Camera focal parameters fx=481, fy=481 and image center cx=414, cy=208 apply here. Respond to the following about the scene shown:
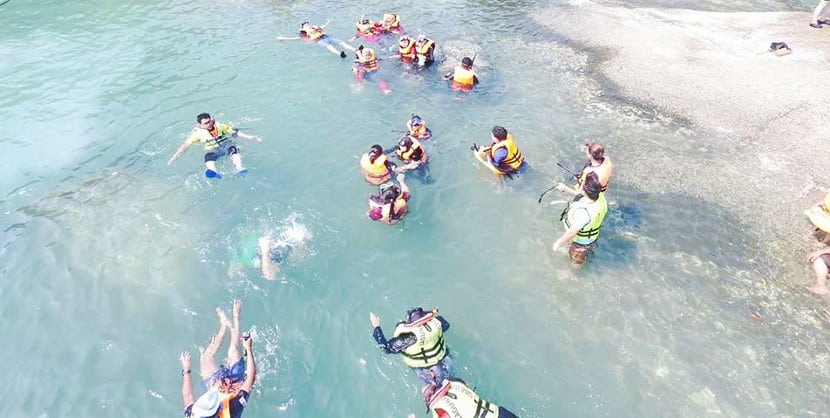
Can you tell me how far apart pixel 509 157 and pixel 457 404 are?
589 centimetres

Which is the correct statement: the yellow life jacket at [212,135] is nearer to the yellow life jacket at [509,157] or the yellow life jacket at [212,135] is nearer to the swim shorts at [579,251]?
the yellow life jacket at [509,157]

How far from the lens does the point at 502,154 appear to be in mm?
10094

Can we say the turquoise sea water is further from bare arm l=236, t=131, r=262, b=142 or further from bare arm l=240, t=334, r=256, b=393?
bare arm l=240, t=334, r=256, b=393

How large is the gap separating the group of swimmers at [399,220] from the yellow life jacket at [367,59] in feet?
9.61

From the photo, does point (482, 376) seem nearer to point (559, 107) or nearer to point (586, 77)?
point (559, 107)

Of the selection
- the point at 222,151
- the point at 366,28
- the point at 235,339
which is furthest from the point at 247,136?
the point at 366,28

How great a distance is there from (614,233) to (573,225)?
2.13m

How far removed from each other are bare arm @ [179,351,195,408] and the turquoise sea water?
291mm

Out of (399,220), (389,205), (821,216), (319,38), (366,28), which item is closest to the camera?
(821,216)

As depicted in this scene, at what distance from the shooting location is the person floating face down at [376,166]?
10.2 meters

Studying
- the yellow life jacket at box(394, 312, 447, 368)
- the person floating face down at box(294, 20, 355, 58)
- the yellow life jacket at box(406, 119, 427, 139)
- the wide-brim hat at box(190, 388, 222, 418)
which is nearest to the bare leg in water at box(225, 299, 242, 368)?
the wide-brim hat at box(190, 388, 222, 418)

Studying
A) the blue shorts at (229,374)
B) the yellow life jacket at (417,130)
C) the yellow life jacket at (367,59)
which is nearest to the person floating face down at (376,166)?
the yellow life jacket at (417,130)

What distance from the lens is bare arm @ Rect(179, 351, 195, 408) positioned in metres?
6.91

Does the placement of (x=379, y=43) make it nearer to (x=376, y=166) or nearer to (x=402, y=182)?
(x=376, y=166)
